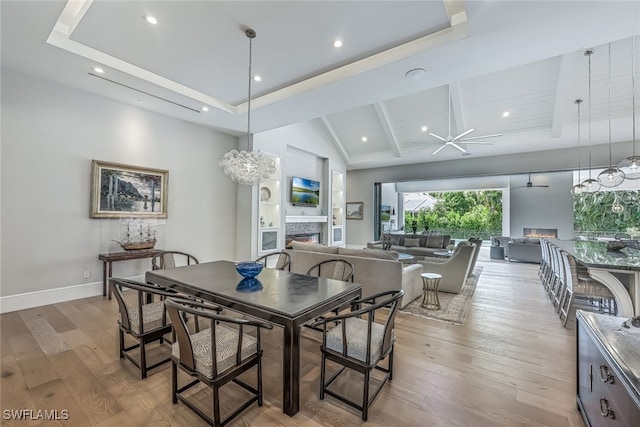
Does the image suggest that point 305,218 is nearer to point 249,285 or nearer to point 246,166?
point 246,166

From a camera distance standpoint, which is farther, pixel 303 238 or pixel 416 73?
pixel 303 238

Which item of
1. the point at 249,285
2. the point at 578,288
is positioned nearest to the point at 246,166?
the point at 249,285

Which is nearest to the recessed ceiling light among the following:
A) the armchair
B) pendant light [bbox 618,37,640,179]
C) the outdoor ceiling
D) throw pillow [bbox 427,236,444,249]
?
the outdoor ceiling

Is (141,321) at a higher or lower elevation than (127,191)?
lower

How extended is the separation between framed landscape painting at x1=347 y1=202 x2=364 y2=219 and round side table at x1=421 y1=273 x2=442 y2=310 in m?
5.76

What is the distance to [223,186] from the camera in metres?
6.23

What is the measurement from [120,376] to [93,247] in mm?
3011

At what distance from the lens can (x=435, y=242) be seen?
791 cm

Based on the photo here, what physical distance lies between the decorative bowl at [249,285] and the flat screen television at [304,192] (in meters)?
5.05

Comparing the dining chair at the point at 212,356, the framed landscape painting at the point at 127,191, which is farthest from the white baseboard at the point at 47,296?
the dining chair at the point at 212,356

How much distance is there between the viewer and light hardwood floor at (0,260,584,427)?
185cm

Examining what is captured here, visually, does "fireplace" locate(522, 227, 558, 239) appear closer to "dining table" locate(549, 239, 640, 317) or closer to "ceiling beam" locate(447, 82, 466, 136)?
"ceiling beam" locate(447, 82, 466, 136)

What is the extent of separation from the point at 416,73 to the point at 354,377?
3620mm

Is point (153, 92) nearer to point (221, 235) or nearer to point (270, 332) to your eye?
point (221, 235)
